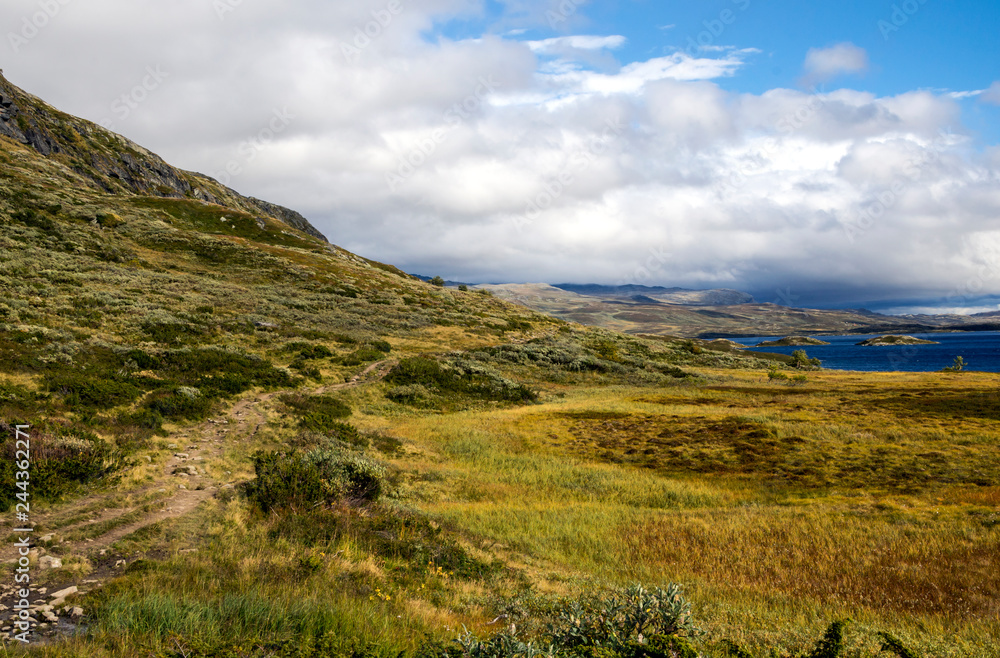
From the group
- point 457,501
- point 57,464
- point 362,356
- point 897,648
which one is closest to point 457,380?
point 362,356

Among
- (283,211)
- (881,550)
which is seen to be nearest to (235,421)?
(881,550)

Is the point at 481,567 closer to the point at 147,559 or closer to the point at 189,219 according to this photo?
the point at 147,559

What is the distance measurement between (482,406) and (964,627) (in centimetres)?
2784

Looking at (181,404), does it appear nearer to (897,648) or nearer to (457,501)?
(457,501)

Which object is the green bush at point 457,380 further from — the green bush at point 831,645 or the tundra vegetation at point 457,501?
the green bush at point 831,645

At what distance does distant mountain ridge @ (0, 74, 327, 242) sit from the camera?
95.8 m

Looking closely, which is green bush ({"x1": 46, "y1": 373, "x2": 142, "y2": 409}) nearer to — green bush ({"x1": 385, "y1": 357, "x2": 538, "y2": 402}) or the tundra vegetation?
the tundra vegetation

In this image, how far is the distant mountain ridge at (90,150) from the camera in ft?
314

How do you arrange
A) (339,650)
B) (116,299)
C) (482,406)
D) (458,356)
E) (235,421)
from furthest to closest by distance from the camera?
(458,356)
(116,299)
(482,406)
(235,421)
(339,650)

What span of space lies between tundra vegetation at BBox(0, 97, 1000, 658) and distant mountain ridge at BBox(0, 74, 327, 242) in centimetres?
7827

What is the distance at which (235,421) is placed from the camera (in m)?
20.0

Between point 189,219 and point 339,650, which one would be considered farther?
point 189,219

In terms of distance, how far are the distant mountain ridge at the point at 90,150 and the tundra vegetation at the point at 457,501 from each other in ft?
257

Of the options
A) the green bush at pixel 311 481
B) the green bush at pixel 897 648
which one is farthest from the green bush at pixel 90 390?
the green bush at pixel 897 648
